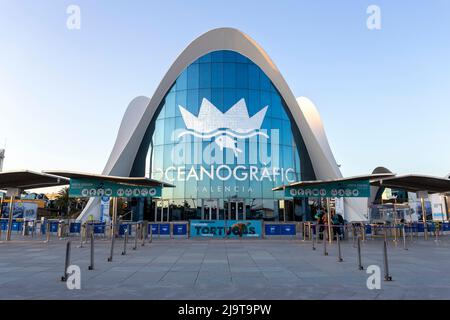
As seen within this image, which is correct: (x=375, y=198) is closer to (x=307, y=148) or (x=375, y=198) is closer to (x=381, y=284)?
(x=307, y=148)

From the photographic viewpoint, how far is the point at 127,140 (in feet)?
111

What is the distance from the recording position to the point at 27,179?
18.0 m

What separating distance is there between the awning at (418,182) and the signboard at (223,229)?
27.2 feet

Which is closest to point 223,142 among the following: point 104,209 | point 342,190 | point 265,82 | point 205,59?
point 265,82

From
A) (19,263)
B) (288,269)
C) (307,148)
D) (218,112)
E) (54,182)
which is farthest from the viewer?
(307,148)

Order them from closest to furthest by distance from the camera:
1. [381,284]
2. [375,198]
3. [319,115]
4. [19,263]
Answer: [381,284]
[19,263]
[319,115]
[375,198]

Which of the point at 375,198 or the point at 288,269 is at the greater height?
the point at 375,198

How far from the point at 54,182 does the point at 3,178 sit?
2.82m

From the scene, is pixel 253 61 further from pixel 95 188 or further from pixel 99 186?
pixel 95 188

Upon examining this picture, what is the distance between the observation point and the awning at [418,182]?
1817 cm

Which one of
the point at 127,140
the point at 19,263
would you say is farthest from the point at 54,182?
the point at 127,140

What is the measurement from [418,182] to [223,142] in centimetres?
1544

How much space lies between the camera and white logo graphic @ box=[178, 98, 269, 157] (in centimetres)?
2958

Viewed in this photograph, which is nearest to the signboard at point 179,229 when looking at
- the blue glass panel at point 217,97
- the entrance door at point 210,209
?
the entrance door at point 210,209
